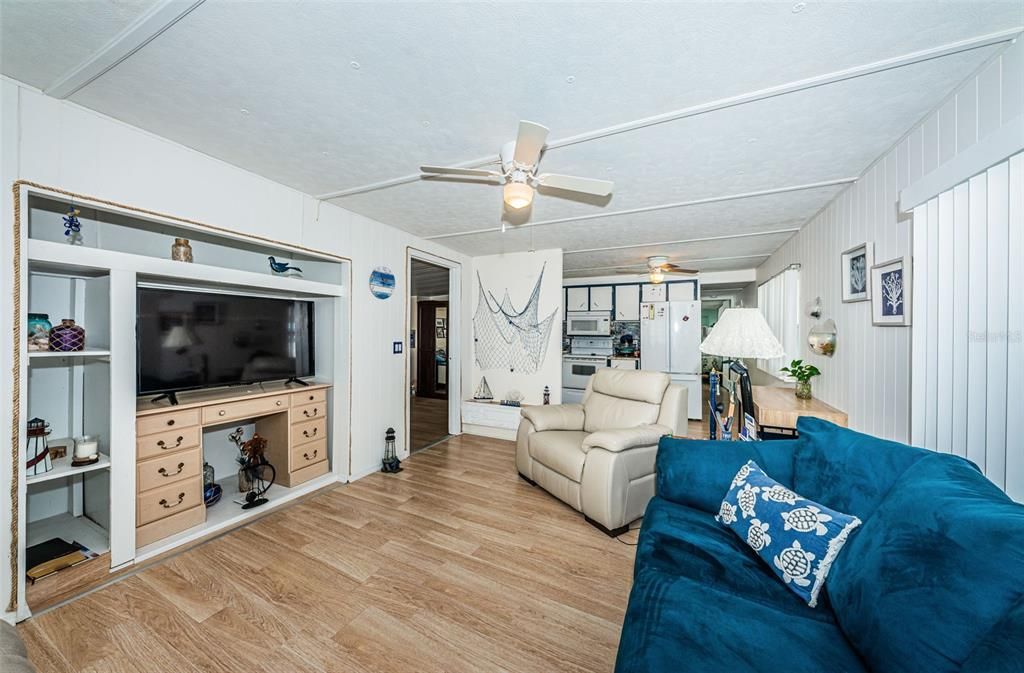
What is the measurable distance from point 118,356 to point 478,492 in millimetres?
2471

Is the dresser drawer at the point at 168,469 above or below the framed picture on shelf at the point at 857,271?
below

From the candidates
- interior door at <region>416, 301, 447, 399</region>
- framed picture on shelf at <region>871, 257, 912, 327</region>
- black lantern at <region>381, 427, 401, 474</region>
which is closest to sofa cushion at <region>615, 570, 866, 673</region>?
framed picture on shelf at <region>871, 257, 912, 327</region>

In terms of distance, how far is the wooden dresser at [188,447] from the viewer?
2176 millimetres

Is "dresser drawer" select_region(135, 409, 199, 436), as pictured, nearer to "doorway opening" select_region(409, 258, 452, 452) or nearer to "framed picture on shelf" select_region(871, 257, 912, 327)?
"framed picture on shelf" select_region(871, 257, 912, 327)

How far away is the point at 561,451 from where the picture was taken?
281 cm

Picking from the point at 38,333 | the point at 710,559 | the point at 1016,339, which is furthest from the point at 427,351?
the point at 1016,339

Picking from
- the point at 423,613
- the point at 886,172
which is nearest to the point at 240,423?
the point at 423,613

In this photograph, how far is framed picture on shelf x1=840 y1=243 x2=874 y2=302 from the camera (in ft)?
7.74

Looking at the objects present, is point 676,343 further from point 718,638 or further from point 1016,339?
point 718,638

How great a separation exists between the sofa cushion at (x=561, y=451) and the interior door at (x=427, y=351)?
16.0ft

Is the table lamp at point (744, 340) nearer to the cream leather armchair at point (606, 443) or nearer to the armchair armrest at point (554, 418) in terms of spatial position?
the cream leather armchair at point (606, 443)

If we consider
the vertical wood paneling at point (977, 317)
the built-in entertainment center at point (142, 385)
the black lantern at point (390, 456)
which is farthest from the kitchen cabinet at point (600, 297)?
the vertical wood paneling at point (977, 317)

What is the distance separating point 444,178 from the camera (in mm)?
2332

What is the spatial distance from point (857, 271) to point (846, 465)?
5.90ft
